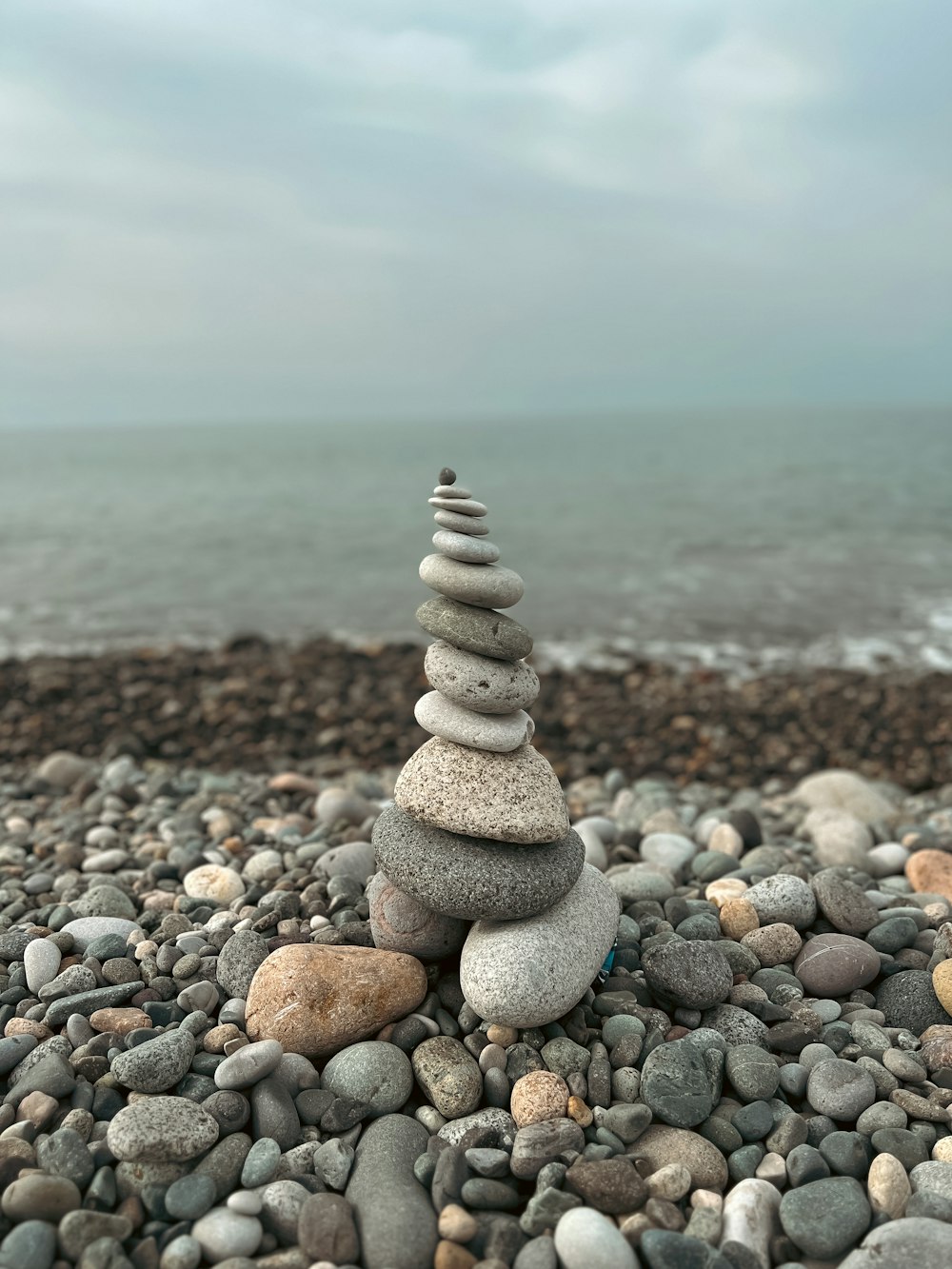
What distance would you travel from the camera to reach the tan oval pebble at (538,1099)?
11.4 ft

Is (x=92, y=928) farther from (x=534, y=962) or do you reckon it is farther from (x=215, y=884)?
(x=534, y=962)

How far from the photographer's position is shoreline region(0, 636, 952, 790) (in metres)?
9.88

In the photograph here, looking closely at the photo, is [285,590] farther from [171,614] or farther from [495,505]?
[495,505]

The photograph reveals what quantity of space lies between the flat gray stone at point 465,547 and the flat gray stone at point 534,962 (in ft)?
5.27

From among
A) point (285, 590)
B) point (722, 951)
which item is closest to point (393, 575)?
point (285, 590)

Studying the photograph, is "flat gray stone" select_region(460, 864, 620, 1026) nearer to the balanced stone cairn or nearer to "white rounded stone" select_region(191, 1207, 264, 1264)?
the balanced stone cairn

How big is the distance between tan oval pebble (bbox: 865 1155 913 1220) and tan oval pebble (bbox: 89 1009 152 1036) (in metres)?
2.90

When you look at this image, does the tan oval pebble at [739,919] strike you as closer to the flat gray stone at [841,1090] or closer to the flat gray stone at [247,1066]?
the flat gray stone at [841,1090]

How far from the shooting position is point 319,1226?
3.00m

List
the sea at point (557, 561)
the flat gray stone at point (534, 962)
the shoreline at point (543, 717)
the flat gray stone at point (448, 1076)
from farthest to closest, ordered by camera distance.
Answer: the sea at point (557, 561), the shoreline at point (543, 717), the flat gray stone at point (534, 962), the flat gray stone at point (448, 1076)

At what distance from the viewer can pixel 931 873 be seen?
5602 mm

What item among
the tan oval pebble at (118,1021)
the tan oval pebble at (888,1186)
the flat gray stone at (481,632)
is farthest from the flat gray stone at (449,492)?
the tan oval pebble at (888,1186)

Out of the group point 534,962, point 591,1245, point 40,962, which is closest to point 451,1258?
point 591,1245

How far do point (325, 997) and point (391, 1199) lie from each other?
34.2 inches
